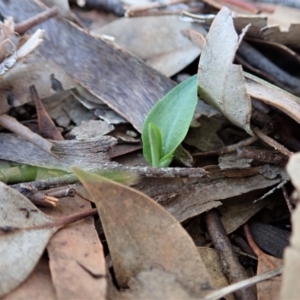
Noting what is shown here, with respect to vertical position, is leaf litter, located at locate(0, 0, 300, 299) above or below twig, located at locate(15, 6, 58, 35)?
below

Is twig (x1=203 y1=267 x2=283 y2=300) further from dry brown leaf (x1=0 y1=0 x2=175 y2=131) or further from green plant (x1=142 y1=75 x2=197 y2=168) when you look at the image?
dry brown leaf (x1=0 y1=0 x2=175 y2=131)

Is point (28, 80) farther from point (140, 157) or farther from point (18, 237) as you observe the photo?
point (18, 237)

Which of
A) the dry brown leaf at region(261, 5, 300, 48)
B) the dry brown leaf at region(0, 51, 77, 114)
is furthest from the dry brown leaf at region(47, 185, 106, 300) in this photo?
the dry brown leaf at region(261, 5, 300, 48)

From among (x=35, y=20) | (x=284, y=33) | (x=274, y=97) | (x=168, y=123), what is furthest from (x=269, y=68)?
(x=35, y=20)

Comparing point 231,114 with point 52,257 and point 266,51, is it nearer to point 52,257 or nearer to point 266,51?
point 266,51

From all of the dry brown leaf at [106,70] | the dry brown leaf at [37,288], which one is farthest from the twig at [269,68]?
the dry brown leaf at [37,288]

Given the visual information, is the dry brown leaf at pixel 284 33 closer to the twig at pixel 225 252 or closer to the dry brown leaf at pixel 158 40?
the dry brown leaf at pixel 158 40

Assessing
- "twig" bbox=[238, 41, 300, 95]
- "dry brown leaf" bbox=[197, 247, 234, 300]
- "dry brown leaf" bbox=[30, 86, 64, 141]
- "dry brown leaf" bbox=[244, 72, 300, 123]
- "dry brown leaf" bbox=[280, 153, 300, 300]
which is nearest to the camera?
"dry brown leaf" bbox=[280, 153, 300, 300]

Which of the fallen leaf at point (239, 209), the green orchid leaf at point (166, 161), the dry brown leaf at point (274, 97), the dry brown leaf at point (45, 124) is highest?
the dry brown leaf at point (274, 97)
